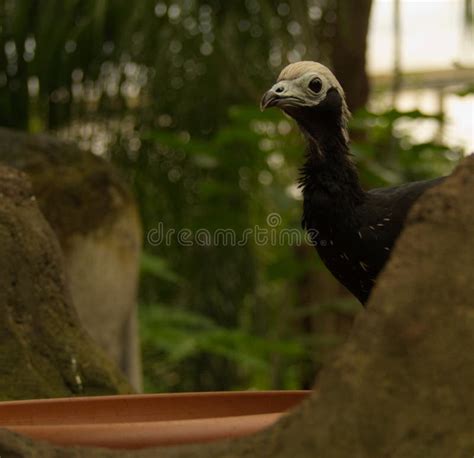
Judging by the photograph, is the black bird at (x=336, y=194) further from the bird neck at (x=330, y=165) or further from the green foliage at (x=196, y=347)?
the green foliage at (x=196, y=347)

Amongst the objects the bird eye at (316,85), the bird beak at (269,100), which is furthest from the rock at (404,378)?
the bird eye at (316,85)

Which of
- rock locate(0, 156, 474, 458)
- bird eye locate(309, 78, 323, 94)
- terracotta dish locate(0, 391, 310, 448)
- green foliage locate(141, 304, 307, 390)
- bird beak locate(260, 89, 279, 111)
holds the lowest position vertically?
green foliage locate(141, 304, 307, 390)

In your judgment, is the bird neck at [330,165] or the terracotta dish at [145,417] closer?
the terracotta dish at [145,417]

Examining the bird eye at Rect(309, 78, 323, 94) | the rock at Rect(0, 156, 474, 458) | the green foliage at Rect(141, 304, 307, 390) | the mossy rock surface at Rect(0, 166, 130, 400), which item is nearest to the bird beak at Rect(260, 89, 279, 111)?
the bird eye at Rect(309, 78, 323, 94)

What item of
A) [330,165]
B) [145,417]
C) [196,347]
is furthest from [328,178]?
[196,347]

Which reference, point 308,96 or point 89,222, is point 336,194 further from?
point 89,222

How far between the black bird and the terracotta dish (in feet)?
3.65

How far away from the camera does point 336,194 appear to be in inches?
120

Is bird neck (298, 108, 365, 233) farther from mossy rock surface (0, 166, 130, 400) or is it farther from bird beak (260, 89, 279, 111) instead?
mossy rock surface (0, 166, 130, 400)

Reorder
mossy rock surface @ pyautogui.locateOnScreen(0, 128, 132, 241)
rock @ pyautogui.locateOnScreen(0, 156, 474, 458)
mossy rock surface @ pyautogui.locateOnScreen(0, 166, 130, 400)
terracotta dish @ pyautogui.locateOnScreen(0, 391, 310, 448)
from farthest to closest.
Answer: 1. mossy rock surface @ pyautogui.locateOnScreen(0, 128, 132, 241)
2. mossy rock surface @ pyautogui.locateOnScreen(0, 166, 130, 400)
3. terracotta dish @ pyautogui.locateOnScreen(0, 391, 310, 448)
4. rock @ pyautogui.locateOnScreen(0, 156, 474, 458)

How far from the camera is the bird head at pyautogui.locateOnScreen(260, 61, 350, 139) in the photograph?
3074mm

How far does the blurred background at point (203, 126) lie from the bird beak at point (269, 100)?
2054 mm

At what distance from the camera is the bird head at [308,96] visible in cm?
307

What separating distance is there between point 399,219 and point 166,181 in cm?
341
